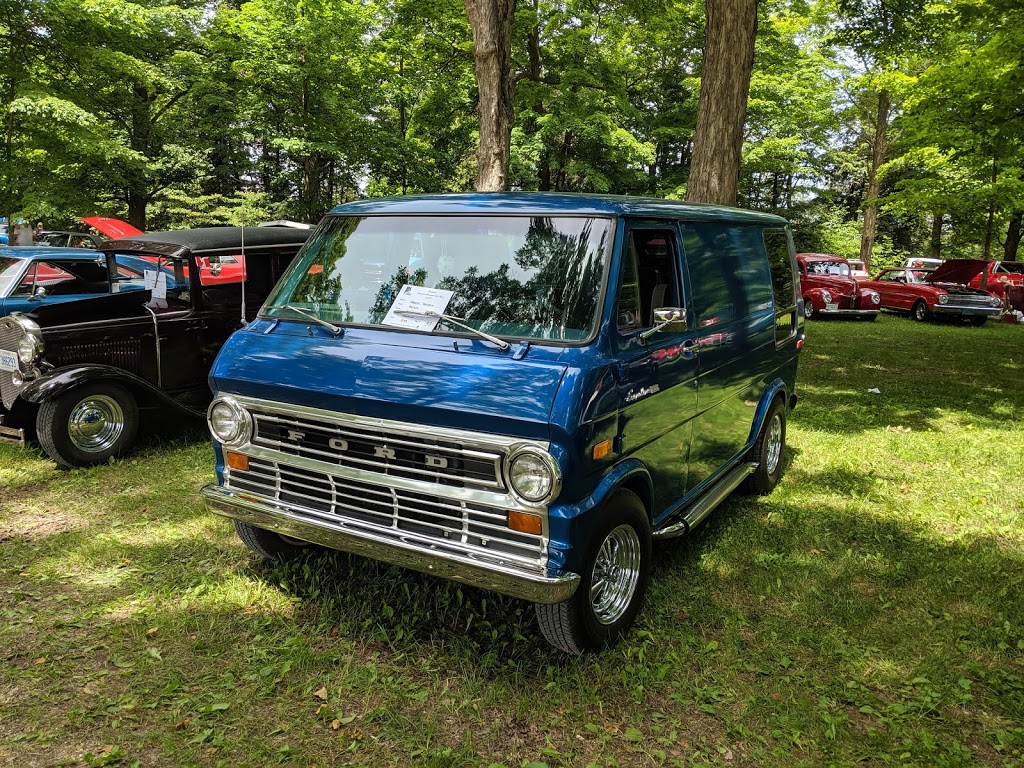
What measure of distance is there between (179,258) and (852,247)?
35.1 meters

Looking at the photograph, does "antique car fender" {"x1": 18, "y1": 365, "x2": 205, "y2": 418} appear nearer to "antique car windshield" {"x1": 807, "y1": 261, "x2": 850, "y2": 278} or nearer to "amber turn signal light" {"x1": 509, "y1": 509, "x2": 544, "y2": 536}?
"amber turn signal light" {"x1": 509, "y1": 509, "x2": 544, "y2": 536}

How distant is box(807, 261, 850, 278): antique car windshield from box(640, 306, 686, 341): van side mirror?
18.7 meters

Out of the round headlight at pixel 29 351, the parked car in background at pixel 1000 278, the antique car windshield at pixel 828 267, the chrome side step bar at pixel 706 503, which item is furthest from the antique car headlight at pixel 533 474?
the parked car in background at pixel 1000 278

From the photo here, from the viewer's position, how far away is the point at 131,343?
6840 mm

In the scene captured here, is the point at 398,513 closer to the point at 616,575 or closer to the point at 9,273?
the point at 616,575

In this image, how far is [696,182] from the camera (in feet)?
31.7

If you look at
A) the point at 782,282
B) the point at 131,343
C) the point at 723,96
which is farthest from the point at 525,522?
the point at 723,96

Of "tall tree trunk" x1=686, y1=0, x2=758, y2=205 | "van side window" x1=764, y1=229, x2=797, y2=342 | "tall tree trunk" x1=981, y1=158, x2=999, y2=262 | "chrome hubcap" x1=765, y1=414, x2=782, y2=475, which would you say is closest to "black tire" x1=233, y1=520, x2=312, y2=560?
"chrome hubcap" x1=765, y1=414, x2=782, y2=475

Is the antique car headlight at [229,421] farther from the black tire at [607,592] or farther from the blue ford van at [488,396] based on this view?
the black tire at [607,592]

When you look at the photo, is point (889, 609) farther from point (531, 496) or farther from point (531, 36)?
point (531, 36)

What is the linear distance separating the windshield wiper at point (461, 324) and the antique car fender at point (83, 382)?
391cm

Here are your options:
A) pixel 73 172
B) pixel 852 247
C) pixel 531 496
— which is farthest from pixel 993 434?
pixel 852 247

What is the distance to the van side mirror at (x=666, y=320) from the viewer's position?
3.70 m

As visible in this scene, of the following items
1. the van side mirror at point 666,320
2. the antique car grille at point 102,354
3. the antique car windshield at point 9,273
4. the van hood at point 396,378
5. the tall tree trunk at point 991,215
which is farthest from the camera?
the tall tree trunk at point 991,215
